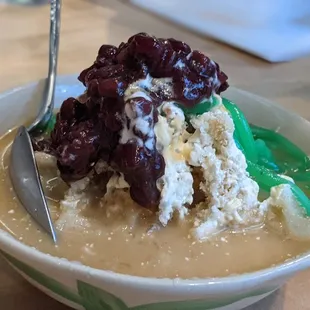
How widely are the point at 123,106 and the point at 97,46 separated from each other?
77 cm

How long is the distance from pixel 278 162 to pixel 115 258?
0.99ft

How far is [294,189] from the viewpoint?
63cm

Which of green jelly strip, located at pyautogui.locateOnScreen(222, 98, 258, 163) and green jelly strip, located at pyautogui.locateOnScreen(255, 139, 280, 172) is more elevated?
green jelly strip, located at pyautogui.locateOnScreen(222, 98, 258, 163)

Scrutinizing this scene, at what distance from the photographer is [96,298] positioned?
20.1 inches

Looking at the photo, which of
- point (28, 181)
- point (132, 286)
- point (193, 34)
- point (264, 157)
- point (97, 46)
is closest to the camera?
point (132, 286)

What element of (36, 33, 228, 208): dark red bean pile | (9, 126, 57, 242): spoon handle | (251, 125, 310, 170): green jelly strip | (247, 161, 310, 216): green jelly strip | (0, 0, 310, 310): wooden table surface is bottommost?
(0, 0, 310, 310): wooden table surface

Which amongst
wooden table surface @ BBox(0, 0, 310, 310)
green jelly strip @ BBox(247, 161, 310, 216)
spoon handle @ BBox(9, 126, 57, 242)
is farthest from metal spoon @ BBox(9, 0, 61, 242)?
wooden table surface @ BBox(0, 0, 310, 310)

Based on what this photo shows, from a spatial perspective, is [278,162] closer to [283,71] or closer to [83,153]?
[83,153]

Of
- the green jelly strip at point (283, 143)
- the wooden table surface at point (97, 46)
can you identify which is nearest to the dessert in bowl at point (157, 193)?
the green jelly strip at point (283, 143)

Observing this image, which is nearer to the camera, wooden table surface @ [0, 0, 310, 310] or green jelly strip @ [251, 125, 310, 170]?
green jelly strip @ [251, 125, 310, 170]

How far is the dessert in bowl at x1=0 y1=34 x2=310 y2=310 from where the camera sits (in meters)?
0.54

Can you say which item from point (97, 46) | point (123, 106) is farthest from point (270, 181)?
point (97, 46)

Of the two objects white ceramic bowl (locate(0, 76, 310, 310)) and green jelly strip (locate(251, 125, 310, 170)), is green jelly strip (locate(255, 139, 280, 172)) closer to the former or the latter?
green jelly strip (locate(251, 125, 310, 170))

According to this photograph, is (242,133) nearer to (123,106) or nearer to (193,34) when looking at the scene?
(123,106)
